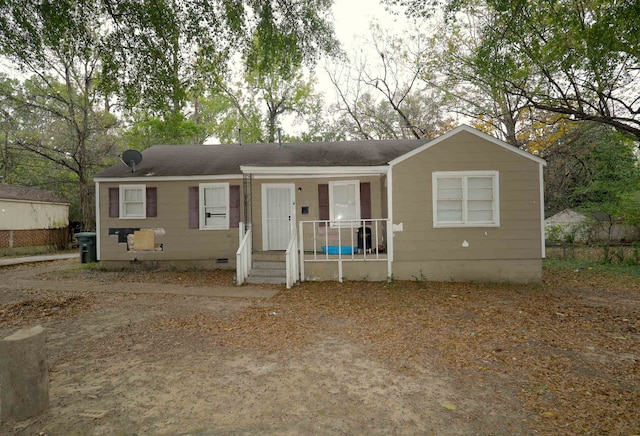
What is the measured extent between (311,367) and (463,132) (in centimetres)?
668

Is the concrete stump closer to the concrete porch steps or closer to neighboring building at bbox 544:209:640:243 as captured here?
the concrete porch steps

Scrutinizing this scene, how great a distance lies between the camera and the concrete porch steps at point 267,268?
793cm

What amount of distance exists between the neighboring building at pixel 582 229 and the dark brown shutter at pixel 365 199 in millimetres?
11431

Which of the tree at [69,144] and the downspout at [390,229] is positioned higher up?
the tree at [69,144]

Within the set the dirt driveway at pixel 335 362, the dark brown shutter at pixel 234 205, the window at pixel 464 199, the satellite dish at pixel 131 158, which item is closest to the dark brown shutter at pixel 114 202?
the satellite dish at pixel 131 158

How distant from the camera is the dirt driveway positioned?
8.30 ft

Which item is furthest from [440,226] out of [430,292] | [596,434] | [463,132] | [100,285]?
[100,285]

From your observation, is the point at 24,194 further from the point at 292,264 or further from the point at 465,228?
the point at 465,228

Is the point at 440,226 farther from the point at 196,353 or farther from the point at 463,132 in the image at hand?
the point at 196,353

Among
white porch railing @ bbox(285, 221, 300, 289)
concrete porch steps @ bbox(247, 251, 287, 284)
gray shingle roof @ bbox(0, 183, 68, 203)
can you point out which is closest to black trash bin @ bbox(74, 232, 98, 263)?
gray shingle roof @ bbox(0, 183, 68, 203)

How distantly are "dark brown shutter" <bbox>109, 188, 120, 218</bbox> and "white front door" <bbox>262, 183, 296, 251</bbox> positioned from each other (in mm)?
4648

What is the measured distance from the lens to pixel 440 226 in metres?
7.86

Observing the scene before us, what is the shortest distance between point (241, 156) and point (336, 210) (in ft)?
13.2

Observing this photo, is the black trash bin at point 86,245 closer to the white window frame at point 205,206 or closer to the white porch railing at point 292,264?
the white window frame at point 205,206
